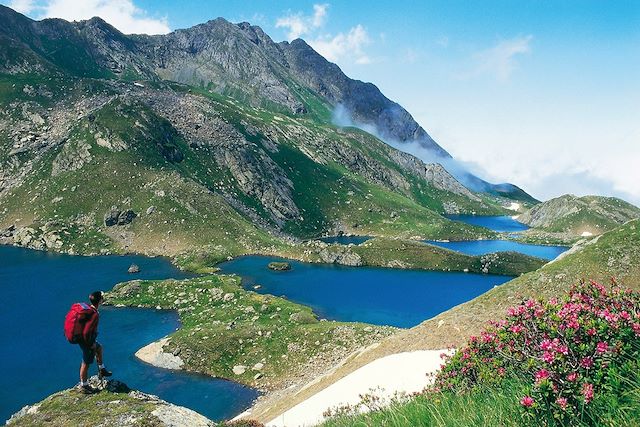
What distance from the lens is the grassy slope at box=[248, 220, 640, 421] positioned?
38.0 meters

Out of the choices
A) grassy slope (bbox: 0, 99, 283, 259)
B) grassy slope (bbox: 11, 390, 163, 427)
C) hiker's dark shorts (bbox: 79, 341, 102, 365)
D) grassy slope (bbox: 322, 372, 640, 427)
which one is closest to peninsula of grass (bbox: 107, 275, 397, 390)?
grassy slope (bbox: 11, 390, 163, 427)

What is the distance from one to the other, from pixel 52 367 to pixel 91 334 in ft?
180

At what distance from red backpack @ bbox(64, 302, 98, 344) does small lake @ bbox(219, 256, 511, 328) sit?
241 feet

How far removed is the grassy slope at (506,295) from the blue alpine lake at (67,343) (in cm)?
1392

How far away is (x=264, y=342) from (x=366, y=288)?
202 ft

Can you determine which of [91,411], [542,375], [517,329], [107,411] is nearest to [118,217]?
[91,411]

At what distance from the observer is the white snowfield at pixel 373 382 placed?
2947 cm

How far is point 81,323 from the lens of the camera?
19.0 m

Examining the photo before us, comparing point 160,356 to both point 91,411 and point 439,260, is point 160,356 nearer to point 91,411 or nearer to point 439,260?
point 91,411

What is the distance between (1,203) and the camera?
17300 cm

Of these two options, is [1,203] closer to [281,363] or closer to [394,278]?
[394,278]

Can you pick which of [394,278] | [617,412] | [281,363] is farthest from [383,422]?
[394,278]

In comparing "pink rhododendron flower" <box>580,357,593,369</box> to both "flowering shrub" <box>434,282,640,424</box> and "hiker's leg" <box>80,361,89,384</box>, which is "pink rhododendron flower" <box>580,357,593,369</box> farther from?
"hiker's leg" <box>80,361,89,384</box>

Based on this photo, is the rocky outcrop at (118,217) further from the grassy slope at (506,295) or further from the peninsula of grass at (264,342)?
the grassy slope at (506,295)
